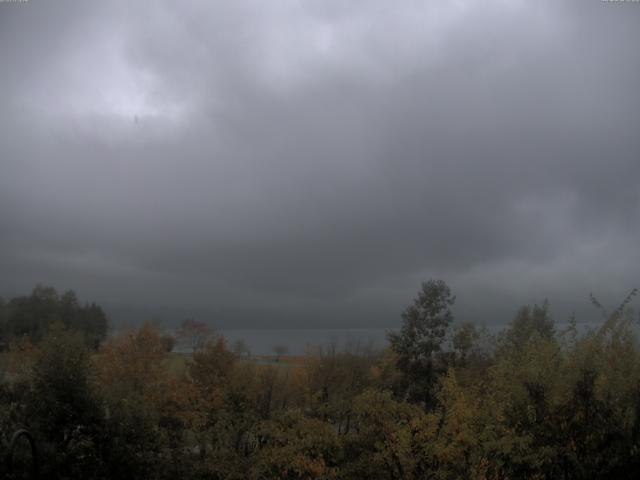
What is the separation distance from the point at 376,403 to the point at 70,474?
36.9ft

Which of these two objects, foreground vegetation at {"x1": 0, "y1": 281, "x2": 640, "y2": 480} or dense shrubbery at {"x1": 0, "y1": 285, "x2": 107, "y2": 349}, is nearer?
foreground vegetation at {"x1": 0, "y1": 281, "x2": 640, "y2": 480}

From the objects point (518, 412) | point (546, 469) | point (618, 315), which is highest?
point (618, 315)

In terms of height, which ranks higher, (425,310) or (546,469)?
(425,310)

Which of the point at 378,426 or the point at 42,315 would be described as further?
the point at 42,315

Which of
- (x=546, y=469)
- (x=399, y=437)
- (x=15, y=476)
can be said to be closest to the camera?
(x=15, y=476)

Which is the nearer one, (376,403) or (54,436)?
(54,436)

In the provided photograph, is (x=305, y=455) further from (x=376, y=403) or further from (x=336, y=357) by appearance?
(x=336, y=357)

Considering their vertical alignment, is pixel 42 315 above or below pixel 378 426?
above

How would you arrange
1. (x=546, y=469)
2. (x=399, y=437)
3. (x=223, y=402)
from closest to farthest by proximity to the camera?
1. (x=546, y=469)
2. (x=399, y=437)
3. (x=223, y=402)

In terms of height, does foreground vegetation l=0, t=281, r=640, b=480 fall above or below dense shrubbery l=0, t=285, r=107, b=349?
below

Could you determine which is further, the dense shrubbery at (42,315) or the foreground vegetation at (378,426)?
the dense shrubbery at (42,315)

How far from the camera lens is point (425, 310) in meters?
44.6

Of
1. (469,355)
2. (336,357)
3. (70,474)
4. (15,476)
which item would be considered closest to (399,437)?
(70,474)

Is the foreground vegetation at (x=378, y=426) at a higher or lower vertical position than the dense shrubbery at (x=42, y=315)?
lower
